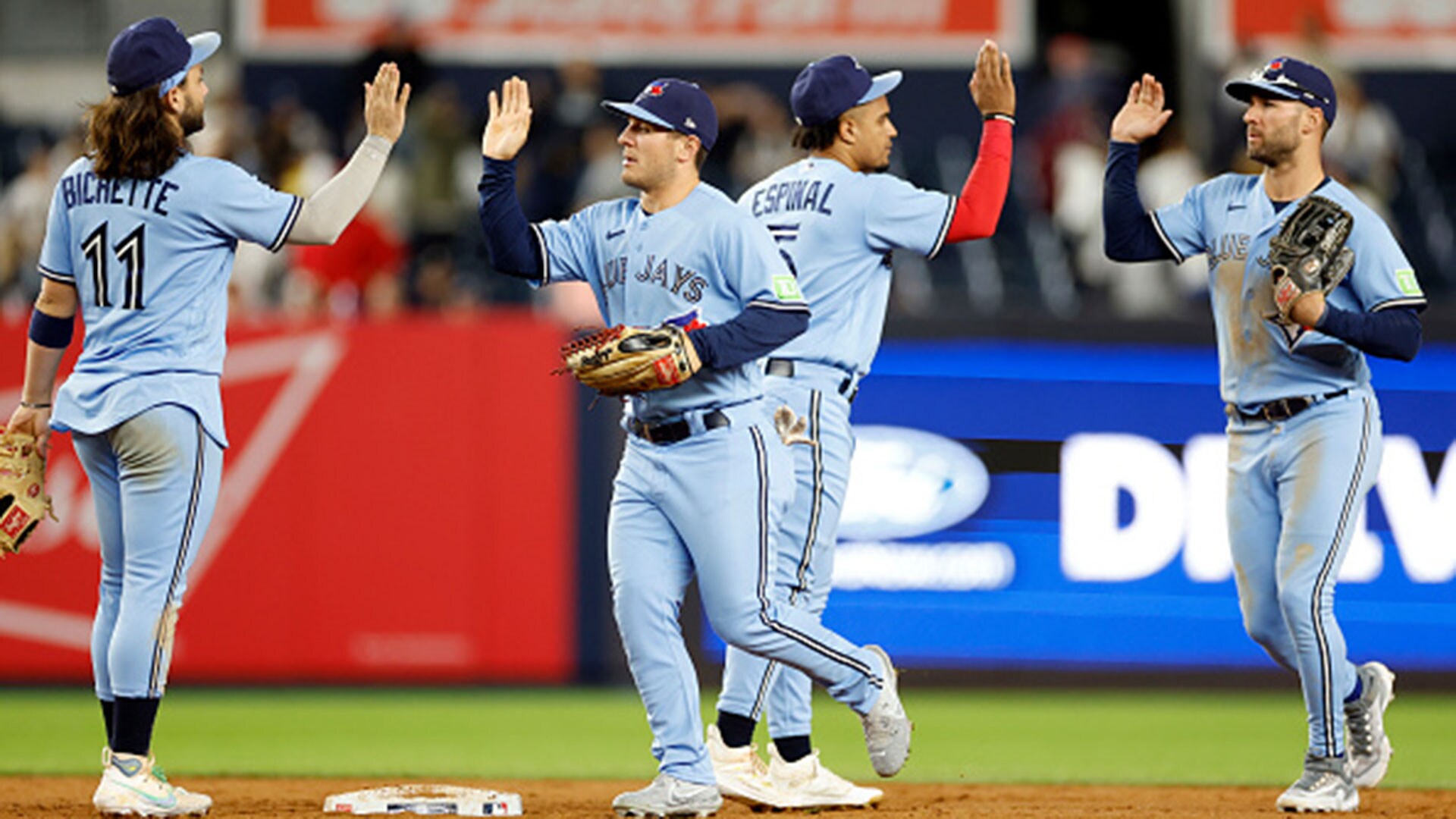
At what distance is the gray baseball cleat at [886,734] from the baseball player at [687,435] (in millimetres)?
169

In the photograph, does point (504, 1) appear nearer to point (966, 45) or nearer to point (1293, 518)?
point (966, 45)

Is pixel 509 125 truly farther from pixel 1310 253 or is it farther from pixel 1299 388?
pixel 1299 388

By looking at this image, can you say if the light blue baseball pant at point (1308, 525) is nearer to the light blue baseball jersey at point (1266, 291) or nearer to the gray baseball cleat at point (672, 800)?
the light blue baseball jersey at point (1266, 291)

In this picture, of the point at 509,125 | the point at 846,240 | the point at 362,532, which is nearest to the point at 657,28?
the point at 362,532

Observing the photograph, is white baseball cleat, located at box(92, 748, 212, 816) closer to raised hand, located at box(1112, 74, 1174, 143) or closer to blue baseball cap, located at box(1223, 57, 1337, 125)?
raised hand, located at box(1112, 74, 1174, 143)

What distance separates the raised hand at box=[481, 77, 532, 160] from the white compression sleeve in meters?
0.33

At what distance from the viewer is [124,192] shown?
6.03m

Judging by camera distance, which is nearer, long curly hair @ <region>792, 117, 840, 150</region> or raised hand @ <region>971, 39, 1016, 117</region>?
raised hand @ <region>971, 39, 1016, 117</region>

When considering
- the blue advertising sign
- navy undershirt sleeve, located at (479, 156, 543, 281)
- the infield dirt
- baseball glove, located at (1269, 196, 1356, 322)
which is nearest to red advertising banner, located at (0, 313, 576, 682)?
the blue advertising sign

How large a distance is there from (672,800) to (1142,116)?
2.91m

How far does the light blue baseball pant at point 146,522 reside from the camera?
5965 millimetres

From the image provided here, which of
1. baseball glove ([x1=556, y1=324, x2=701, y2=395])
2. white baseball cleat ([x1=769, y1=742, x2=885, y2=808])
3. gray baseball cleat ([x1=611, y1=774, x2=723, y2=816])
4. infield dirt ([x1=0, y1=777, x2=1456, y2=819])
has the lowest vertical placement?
infield dirt ([x1=0, y1=777, x2=1456, y2=819])

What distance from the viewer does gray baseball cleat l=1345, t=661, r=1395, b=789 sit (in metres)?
6.91

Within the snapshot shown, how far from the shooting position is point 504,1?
1603 centimetres
